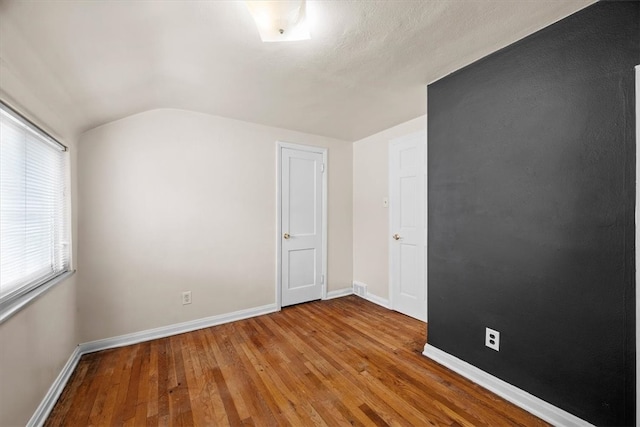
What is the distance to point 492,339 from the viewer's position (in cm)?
179

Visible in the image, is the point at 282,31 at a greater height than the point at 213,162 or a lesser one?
greater

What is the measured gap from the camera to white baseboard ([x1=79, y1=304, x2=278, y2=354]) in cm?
234

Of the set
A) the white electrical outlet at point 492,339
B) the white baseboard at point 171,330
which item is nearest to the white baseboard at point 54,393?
the white baseboard at point 171,330

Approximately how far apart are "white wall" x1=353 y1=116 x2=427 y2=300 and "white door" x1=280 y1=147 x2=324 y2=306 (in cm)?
58

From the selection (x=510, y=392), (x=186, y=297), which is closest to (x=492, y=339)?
(x=510, y=392)

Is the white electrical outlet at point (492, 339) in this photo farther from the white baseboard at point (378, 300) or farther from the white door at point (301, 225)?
the white door at point (301, 225)

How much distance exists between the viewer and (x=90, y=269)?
7.63ft

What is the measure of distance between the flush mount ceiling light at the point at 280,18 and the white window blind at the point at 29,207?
1342mm

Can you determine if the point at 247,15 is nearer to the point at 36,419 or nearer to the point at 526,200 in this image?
the point at 526,200

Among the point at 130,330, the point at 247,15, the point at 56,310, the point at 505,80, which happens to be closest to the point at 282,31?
the point at 247,15

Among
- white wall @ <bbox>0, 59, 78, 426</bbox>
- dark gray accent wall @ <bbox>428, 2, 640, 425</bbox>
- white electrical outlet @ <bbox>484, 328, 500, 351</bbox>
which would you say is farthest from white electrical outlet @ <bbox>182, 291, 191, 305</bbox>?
white electrical outlet @ <bbox>484, 328, 500, 351</bbox>

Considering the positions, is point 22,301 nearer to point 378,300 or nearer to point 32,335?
point 32,335

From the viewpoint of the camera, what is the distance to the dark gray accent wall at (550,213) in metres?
1.31

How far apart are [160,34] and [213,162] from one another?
152cm
